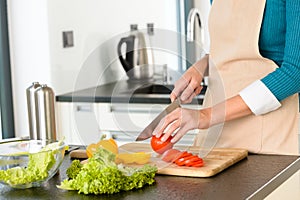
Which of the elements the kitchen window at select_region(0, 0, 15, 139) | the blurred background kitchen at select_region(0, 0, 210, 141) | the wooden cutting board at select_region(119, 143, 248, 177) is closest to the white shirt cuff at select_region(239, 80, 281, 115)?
the wooden cutting board at select_region(119, 143, 248, 177)

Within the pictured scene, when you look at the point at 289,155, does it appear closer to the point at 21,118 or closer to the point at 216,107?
the point at 216,107

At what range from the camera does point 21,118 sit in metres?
3.71

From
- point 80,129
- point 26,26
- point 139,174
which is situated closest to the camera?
point 139,174

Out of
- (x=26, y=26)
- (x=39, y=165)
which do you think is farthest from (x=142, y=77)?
(x=39, y=165)

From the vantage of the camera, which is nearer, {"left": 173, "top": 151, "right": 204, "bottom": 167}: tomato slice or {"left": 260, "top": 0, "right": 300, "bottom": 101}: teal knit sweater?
{"left": 173, "top": 151, "right": 204, "bottom": 167}: tomato slice

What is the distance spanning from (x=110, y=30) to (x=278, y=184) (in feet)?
7.78

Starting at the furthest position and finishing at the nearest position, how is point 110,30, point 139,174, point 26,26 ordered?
point 110,30, point 26,26, point 139,174

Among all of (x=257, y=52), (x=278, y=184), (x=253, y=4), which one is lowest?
(x=278, y=184)

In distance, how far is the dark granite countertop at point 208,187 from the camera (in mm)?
1613

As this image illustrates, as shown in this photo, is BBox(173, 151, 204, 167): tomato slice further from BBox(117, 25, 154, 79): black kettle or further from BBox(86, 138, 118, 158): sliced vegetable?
BBox(117, 25, 154, 79): black kettle

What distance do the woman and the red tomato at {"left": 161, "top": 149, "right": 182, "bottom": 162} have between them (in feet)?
0.30

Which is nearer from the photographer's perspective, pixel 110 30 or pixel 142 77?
pixel 142 77

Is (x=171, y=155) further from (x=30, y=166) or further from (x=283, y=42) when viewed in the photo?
(x=283, y=42)

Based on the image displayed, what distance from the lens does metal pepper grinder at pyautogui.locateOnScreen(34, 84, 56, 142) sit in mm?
2078
